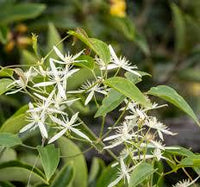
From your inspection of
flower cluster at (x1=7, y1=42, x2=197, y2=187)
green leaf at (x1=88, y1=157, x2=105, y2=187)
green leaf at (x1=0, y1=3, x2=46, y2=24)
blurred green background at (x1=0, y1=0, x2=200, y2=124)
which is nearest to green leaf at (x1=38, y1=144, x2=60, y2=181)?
flower cluster at (x1=7, y1=42, x2=197, y2=187)

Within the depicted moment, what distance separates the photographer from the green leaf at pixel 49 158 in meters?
1.06

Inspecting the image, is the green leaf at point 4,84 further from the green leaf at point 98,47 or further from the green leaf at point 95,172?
the green leaf at point 95,172

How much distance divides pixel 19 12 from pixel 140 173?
1.26 m

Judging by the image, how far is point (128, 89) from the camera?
1.03 m

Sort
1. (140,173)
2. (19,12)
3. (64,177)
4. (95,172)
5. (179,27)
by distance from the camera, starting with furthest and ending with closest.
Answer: (179,27)
(19,12)
(95,172)
(64,177)
(140,173)

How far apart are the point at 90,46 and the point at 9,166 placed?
45cm

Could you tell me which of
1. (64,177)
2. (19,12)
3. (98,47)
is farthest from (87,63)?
(19,12)

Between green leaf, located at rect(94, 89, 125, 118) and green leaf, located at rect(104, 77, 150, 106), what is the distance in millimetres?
50

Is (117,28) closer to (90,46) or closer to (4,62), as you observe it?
(4,62)

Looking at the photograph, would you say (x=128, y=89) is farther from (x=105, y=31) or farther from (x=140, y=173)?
(x=105, y=31)

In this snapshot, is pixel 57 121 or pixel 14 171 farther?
pixel 14 171

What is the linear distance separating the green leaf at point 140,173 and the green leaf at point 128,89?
0.10m

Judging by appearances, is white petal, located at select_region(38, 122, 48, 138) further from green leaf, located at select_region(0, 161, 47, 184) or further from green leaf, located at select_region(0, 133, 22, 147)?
green leaf, located at select_region(0, 161, 47, 184)

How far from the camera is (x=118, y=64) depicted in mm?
1135
